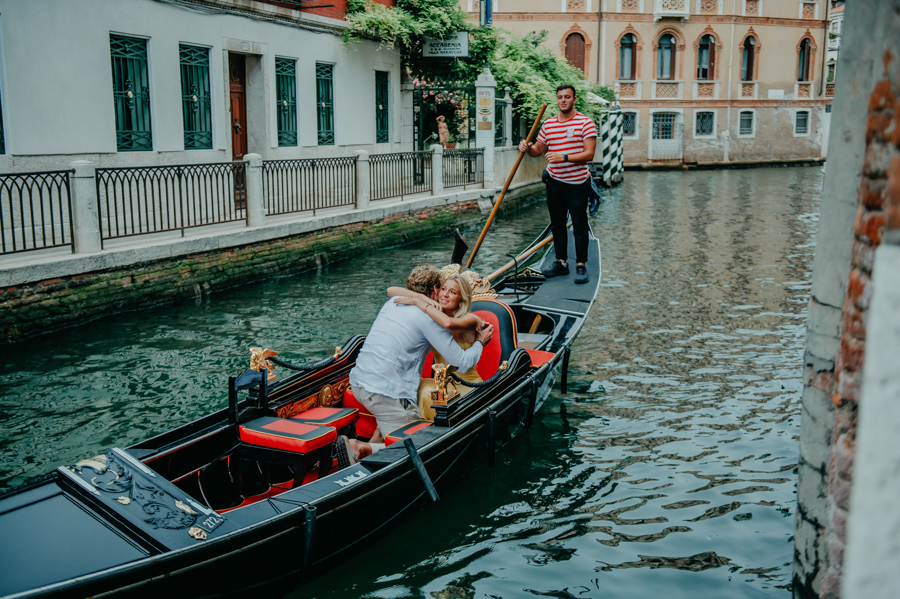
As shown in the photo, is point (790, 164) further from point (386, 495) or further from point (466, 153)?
point (386, 495)

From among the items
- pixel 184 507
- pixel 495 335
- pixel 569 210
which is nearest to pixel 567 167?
pixel 569 210

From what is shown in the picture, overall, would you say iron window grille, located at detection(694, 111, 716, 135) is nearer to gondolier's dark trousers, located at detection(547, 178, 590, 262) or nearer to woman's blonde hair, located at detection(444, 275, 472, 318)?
gondolier's dark trousers, located at detection(547, 178, 590, 262)

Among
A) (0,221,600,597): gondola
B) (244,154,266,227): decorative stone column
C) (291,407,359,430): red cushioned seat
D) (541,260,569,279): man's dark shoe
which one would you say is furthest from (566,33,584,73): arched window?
(291,407,359,430): red cushioned seat

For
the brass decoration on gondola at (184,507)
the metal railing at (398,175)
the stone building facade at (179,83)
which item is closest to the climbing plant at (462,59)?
the stone building facade at (179,83)

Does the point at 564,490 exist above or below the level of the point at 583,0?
below

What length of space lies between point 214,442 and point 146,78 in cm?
801

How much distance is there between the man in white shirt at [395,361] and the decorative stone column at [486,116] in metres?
12.5

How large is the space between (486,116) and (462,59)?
67.1 inches

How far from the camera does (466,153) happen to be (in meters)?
16.1

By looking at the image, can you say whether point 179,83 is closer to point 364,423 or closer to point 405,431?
point 364,423

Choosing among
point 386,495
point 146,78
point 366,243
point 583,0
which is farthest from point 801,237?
point 583,0

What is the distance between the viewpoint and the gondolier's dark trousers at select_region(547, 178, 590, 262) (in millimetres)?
7414

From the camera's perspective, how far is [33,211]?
791cm

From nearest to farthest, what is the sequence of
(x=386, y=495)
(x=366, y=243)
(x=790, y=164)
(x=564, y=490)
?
1. (x=386, y=495)
2. (x=564, y=490)
3. (x=366, y=243)
4. (x=790, y=164)
